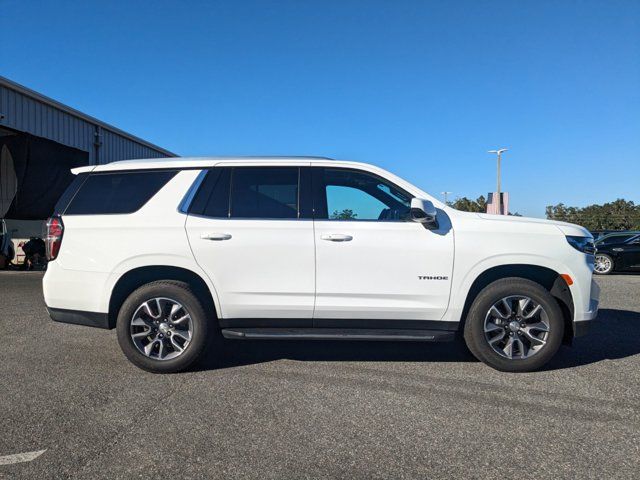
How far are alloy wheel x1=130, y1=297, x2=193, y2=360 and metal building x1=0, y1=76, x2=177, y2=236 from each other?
39.7 feet

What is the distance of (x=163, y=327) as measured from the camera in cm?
420

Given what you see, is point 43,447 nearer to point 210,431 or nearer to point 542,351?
point 210,431

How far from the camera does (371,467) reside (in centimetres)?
263

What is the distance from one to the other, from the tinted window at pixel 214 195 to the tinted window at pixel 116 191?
35 centimetres

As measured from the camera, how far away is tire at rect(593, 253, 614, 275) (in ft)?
46.5

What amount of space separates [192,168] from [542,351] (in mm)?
3649

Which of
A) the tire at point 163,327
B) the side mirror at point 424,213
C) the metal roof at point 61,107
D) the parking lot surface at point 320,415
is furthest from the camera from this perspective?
the metal roof at point 61,107

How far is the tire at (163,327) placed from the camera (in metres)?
4.16

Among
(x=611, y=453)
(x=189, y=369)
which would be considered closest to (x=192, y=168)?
(x=189, y=369)

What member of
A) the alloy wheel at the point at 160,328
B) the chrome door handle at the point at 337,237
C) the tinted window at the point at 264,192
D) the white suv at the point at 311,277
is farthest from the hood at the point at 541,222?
the alloy wheel at the point at 160,328

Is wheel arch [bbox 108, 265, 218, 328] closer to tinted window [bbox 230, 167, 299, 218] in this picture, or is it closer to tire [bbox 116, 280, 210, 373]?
tire [bbox 116, 280, 210, 373]

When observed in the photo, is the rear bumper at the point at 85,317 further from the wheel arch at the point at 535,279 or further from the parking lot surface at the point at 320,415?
the wheel arch at the point at 535,279

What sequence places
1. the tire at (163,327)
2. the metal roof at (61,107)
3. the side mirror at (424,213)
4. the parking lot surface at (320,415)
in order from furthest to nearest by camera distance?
the metal roof at (61,107) → the tire at (163,327) → the side mirror at (424,213) → the parking lot surface at (320,415)

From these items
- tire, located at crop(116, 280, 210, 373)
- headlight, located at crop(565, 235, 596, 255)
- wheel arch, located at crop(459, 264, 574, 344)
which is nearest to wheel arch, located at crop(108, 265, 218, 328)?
tire, located at crop(116, 280, 210, 373)
